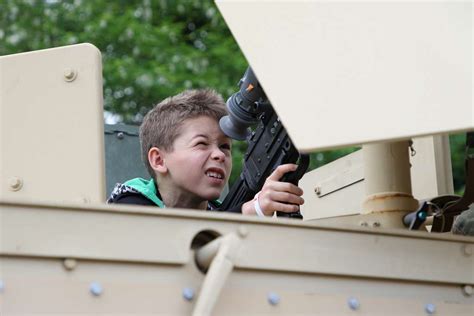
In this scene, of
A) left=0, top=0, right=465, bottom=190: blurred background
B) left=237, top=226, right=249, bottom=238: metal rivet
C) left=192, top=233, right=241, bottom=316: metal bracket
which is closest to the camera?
left=192, top=233, right=241, bottom=316: metal bracket

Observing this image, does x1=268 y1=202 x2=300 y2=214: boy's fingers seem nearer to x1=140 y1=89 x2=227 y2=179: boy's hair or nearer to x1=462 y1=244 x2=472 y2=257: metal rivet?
x1=462 y1=244 x2=472 y2=257: metal rivet

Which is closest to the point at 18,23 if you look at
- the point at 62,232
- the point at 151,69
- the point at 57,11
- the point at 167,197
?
the point at 57,11

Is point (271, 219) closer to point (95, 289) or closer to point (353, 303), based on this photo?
point (353, 303)

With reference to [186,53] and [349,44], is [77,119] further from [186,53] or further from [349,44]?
[186,53]

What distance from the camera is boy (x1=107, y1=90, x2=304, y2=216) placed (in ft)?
12.4

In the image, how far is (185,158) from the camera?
3.87m

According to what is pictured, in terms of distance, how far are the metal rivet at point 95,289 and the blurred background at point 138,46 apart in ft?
27.5

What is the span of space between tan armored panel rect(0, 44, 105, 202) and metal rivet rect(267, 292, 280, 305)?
2.01 feet

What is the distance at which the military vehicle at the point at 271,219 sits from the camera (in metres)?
2.20

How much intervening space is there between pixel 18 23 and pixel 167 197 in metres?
8.81

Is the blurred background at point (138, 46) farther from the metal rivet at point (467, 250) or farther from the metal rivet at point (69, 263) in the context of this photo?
the metal rivet at point (69, 263)

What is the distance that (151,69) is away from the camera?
11.3 m

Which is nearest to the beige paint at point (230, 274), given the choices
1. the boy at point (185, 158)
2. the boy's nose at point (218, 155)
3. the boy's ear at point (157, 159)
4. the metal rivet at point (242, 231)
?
the metal rivet at point (242, 231)

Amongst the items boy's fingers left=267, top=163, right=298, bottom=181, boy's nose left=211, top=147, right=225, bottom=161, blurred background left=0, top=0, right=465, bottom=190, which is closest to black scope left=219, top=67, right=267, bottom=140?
boy's fingers left=267, top=163, right=298, bottom=181
